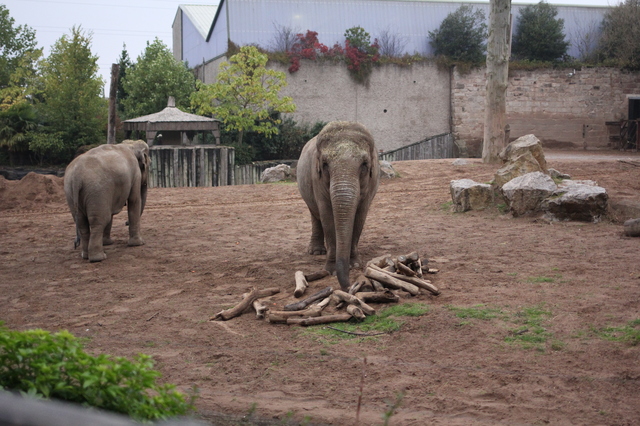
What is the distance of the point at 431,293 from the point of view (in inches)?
296

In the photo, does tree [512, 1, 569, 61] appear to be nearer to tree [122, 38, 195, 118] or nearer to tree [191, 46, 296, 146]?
tree [191, 46, 296, 146]

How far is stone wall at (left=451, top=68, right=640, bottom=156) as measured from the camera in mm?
32906

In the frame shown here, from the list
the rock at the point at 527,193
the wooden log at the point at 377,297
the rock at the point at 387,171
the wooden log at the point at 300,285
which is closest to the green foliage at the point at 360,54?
the rock at the point at 387,171

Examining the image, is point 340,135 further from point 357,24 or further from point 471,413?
point 357,24

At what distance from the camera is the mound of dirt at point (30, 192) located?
1739 centimetres

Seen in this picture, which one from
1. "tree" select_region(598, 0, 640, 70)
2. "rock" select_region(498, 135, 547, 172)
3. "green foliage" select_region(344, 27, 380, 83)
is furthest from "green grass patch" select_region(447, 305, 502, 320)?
"tree" select_region(598, 0, 640, 70)

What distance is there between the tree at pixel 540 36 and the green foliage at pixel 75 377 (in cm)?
3413

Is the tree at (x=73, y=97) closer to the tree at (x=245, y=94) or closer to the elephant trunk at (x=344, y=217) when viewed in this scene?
the tree at (x=245, y=94)

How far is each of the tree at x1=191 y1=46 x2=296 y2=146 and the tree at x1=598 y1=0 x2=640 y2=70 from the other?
56.1 feet

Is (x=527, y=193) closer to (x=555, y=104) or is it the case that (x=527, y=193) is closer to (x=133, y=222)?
(x=133, y=222)

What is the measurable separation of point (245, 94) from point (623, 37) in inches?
769

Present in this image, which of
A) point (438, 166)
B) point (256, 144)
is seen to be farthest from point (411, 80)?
point (438, 166)

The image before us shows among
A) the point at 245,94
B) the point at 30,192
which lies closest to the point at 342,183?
the point at 30,192

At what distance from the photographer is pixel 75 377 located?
3209mm
